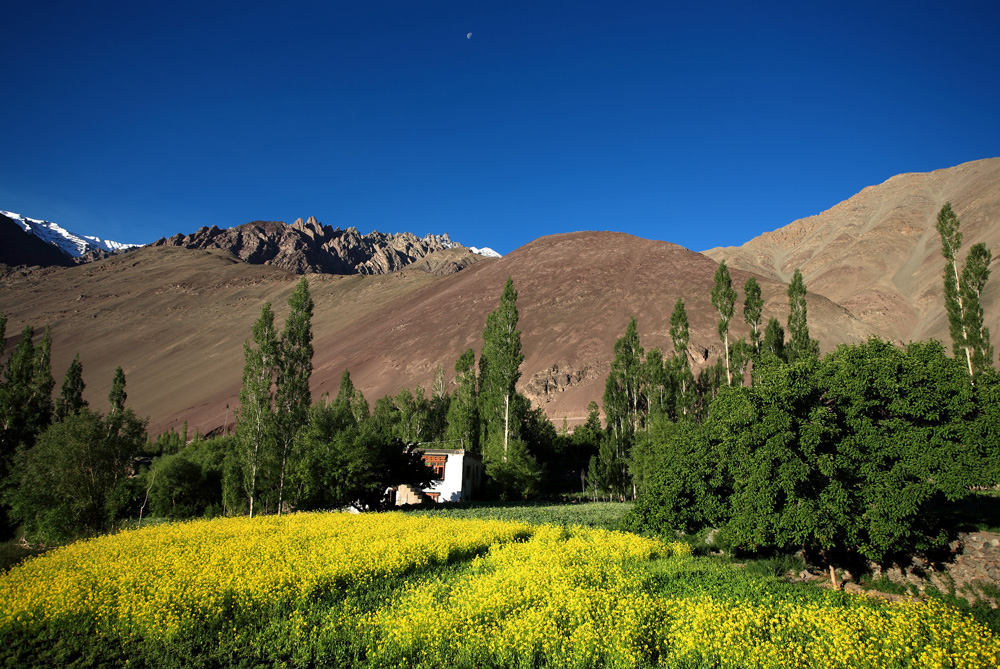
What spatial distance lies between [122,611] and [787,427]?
21.1m

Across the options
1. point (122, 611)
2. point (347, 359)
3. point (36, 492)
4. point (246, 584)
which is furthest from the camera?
point (347, 359)

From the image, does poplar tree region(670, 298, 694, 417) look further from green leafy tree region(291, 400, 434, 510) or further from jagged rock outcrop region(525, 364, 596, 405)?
jagged rock outcrop region(525, 364, 596, 405)

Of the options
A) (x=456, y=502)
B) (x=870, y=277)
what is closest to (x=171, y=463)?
(x=456, y=502)

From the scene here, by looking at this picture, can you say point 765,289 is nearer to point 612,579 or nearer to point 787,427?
point 787,427

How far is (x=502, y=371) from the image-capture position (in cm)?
5269

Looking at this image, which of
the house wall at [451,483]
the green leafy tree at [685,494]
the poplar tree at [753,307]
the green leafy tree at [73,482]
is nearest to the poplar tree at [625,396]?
the poplar tree at [753,307]

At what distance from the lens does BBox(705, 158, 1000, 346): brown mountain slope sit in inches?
4636

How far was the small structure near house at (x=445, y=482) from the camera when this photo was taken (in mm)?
44531

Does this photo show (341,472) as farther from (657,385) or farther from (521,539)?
(657,385)

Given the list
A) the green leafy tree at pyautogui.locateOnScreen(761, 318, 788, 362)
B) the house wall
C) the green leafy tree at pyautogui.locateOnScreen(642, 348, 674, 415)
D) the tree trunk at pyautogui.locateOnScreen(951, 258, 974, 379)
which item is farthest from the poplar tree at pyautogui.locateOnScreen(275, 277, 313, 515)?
the tree trunk at pyautogui.locateOnScreen(951, 258, 974, 379)

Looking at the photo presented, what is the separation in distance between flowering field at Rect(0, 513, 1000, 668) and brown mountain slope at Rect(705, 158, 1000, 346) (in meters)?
107

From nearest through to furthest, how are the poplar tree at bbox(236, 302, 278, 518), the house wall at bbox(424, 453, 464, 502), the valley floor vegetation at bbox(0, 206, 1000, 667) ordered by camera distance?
the valley floor vegetation at bbox(0, 206, 1000, 667) → the poplar tree at bbox(236, 302, 278, 518) → the house wall at bbox(424, 453, 464, 502)

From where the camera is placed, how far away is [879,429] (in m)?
21.2

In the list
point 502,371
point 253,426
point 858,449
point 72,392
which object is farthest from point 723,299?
point 72,392
